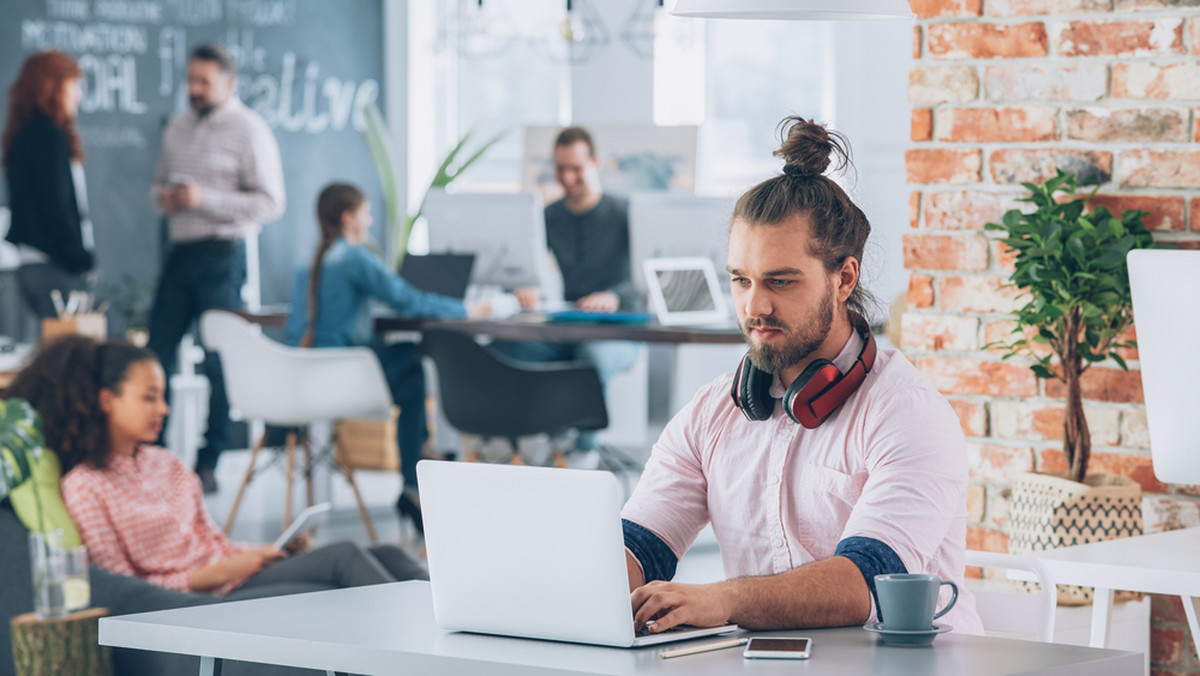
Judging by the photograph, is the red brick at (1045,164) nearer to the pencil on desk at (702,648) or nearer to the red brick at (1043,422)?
the red brick at (1043,422)

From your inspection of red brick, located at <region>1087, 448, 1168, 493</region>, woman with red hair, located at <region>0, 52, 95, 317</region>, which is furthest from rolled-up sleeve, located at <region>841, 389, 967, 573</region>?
woman with red hair, located at <region>0, 52, 95, 317</region>

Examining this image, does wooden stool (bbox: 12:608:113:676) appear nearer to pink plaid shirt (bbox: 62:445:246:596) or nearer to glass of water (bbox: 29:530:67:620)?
glass of water (bbox: 29:530:67:620)

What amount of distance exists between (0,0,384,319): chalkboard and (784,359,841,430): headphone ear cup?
5491 millimetres

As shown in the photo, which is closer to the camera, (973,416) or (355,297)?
(973,416)

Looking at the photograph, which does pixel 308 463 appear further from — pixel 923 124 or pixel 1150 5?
pixel 1150 5

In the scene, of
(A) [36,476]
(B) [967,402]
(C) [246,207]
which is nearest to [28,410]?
(A) [36,476]

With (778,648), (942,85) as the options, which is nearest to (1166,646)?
(942,85)

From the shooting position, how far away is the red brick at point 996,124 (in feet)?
9.57

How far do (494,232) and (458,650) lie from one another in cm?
419

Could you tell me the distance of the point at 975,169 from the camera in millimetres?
2992

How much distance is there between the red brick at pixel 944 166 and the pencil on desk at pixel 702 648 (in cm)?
157

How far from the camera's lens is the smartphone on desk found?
1524mm

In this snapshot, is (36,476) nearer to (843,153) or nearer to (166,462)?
(166,462)

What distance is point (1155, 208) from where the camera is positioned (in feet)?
9.14
